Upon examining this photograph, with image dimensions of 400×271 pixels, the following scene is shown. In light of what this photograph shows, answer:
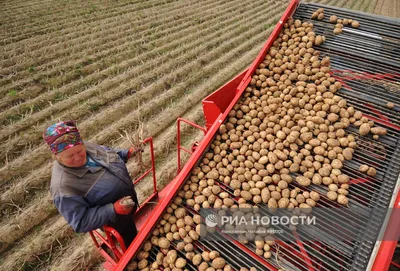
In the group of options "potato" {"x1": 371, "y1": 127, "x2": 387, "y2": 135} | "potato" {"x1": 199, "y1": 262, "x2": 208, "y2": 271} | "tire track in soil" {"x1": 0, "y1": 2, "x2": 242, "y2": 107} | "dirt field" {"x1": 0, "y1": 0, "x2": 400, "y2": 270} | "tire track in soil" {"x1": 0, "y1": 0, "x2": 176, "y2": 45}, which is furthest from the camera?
"tire track in soil" {"x1": 0, "y1": 0, "x2": 176, "y2": 45}

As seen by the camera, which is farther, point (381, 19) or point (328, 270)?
point (381, 19)

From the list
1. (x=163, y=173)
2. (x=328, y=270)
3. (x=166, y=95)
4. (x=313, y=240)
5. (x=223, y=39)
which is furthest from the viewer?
(x=223, y=39)

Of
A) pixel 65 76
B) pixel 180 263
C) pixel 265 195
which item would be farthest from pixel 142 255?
pixel 65 76

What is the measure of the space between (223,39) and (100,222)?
6639 millimetres

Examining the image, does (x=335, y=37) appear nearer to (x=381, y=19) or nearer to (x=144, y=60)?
(x=381, y=19)

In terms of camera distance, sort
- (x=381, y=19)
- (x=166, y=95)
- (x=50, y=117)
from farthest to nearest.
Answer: (x=166, y=95)
(x=50, y=117)
(x=381, y=19)

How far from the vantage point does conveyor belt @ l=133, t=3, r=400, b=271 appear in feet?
6.47

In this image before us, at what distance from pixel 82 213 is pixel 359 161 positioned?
7.49 feet

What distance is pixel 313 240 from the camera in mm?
2053

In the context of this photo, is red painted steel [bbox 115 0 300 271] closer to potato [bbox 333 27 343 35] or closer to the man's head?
potato [bbox 333 27 343 35]

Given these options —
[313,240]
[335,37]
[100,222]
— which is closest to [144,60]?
[335,37]

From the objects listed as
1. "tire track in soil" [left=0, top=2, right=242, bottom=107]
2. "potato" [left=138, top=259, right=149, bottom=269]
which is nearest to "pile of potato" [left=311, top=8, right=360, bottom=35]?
"potato" [left=138, top=259, right=149, bottom=269]

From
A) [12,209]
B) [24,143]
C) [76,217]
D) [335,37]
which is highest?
[335,37]

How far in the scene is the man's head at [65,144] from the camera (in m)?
1.98
